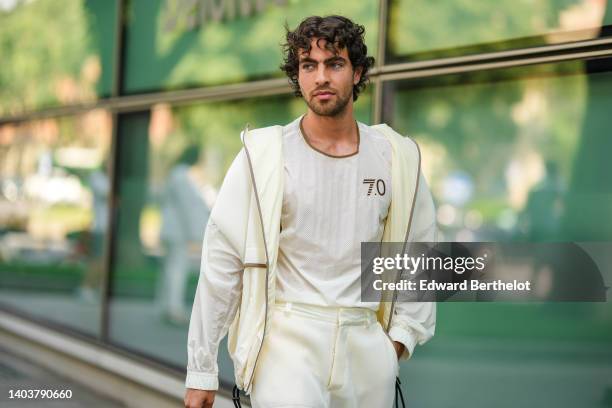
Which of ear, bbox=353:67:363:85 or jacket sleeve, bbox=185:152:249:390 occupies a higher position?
ear, bbox=353:67:363:85

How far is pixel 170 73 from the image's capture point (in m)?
7.41

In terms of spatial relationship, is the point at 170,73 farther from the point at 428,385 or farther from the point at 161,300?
the point at 428,385

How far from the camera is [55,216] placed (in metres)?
9.24

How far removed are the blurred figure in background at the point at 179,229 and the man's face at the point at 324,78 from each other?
12.9 feet

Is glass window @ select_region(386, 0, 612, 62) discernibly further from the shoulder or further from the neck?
the neck

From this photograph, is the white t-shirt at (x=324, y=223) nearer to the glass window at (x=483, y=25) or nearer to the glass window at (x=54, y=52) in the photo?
the glass window at (x=483, y=25)

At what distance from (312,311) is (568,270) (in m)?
1.72

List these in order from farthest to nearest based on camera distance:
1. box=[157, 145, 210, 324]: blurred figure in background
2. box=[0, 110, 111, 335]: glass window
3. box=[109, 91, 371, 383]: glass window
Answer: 1. box=[0, 110, 111, 335]: glass window
2. box=[157, 145, 210, 324]: blurred figure in background
3. box=[109, 91, 371, 383]: glass window

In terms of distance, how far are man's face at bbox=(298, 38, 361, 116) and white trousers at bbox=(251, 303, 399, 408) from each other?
666mm

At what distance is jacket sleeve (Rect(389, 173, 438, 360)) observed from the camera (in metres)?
3.33

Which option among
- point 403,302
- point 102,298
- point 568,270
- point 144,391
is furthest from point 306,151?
point 102,298

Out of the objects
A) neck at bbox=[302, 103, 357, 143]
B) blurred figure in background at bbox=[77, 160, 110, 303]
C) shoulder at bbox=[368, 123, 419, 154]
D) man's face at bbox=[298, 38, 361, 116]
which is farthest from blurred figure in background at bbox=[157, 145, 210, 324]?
man's face at bbox=[298, 38, 361, 116]

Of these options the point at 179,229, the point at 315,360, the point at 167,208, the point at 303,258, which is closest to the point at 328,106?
the point at 303,258

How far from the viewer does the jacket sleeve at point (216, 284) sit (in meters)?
3.09
